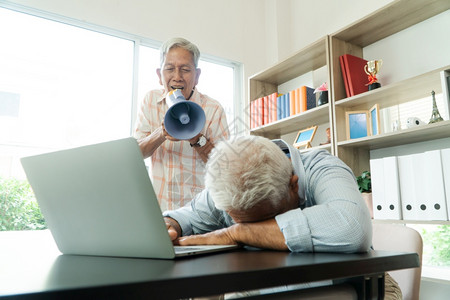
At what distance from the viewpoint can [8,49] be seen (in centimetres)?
285

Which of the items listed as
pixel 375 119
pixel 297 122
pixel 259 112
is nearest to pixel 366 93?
pixel 375 119

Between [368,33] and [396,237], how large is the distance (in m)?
2.04

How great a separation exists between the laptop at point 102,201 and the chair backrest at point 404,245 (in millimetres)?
623

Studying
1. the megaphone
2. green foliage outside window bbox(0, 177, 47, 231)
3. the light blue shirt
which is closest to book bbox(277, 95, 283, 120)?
the megaphone

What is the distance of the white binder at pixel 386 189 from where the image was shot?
7.15ft

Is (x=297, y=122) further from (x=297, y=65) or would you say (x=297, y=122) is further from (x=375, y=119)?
(x=375, y=119)

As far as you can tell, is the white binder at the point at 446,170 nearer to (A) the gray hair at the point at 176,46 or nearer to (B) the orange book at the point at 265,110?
(A) the gray hair at the point at 176,46

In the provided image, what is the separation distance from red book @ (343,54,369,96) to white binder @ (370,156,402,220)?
0.61 meters

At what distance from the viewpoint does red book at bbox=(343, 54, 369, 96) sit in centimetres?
264

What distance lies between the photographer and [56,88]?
300 cm

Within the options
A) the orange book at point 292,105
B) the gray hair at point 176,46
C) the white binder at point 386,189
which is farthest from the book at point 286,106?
the gray hair at point 176,46

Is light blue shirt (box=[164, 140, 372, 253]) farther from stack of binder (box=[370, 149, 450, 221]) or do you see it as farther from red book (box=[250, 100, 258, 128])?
red book (box=[250, 100, 258, 128])

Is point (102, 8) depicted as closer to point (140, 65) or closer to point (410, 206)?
point (140, 65)

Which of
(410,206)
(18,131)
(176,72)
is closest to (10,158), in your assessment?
(18,131)
